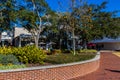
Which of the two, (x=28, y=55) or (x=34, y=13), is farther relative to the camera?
(x=34, y=13)

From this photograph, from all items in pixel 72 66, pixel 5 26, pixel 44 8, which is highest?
pixel 44 8

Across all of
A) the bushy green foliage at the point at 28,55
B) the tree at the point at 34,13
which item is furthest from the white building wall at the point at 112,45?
the bushy green foliage at the point at 28,55

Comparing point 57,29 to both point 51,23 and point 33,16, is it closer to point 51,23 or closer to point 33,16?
point 51,23

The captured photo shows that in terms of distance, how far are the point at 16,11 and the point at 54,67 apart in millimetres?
26226

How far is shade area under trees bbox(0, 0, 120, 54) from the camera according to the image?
3531cm

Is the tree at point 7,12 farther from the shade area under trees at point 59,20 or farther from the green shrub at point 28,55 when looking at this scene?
the green shrub at point 28,55

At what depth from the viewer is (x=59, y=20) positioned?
43.0 metres

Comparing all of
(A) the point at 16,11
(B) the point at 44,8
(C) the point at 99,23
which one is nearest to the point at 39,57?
(A) the point at 16,11

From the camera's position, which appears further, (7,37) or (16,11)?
(7,37)

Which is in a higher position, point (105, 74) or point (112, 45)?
point (112, 45)

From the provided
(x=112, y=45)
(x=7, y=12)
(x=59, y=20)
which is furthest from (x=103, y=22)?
(x=112, y=45)

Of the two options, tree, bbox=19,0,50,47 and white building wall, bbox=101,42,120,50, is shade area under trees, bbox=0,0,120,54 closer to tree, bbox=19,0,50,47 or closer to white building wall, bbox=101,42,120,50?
tree, bbox=19,0,50,47

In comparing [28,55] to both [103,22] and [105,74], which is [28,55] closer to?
[105,74]

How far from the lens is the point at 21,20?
40.2 m
